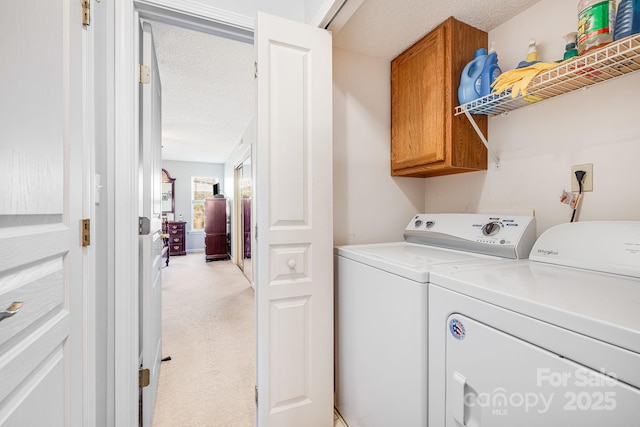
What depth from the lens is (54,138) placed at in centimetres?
74

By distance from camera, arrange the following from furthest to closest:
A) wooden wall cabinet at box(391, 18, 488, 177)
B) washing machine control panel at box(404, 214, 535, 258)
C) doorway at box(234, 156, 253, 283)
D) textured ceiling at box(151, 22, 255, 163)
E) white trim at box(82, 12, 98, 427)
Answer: doorway at box(234, 156, 253, 283) → textured ceiling at box(151, 22, 255, 163) → wooden wall cabinet at box(391, 18, 488, 177) → washing machine control panel at box(404, 214, 535, 258) → white trim at box(82, 12, 98, 427)

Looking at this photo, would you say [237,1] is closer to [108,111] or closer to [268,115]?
[268,115]

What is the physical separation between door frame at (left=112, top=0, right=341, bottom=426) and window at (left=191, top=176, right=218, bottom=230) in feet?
20.9

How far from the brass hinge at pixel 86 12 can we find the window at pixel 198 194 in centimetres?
665

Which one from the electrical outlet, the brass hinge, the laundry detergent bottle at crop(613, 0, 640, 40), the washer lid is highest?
the brass hinge

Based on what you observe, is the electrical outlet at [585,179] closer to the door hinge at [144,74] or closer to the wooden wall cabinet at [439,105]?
the wooden wall cabinet at [439,105]

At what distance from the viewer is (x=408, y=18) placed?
142 cm

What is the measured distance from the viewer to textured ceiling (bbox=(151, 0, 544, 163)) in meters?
1.35

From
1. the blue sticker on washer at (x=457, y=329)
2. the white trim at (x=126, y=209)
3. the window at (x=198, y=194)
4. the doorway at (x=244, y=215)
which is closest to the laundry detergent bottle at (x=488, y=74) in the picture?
the blue sticker on washer at (x=457, y=329)

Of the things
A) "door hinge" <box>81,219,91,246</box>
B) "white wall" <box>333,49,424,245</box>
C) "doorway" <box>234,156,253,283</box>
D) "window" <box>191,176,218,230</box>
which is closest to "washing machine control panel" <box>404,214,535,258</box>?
"white wall" <box>333,49,424,245</box>

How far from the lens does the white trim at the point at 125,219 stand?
3.85 ft

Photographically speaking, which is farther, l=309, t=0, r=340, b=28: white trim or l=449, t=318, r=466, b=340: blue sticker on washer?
l=309, t=0, r=340, b=28: white trim

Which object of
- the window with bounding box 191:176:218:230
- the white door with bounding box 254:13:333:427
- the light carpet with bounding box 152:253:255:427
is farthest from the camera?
the window with bounding box 191:176:218:230

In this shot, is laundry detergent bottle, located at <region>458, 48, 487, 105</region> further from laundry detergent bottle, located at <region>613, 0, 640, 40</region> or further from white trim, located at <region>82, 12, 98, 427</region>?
white trim, located at <region>82, 12, 98, 427</region>
